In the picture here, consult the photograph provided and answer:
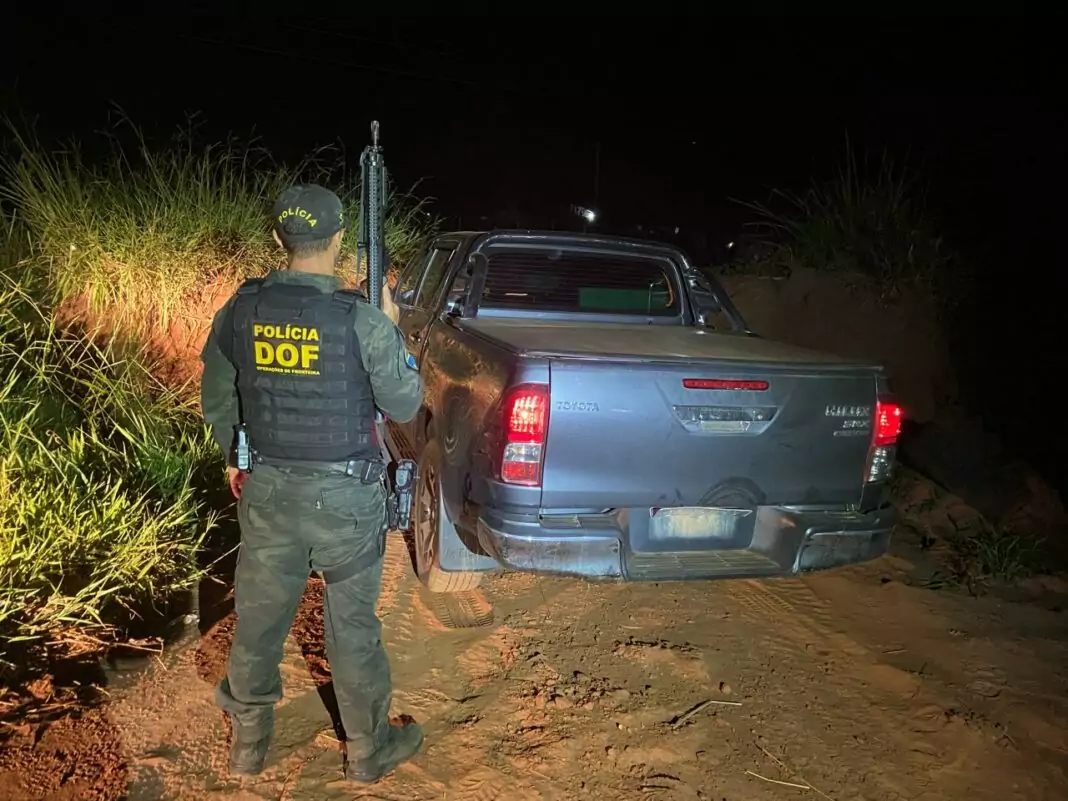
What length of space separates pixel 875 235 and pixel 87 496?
23.5 feet

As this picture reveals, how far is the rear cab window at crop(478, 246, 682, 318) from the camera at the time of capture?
173 inches

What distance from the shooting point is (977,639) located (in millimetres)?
3768

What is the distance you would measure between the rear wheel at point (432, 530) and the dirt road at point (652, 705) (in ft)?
0.45

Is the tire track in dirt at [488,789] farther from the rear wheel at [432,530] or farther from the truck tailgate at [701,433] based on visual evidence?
the rear wheel at [432,530]

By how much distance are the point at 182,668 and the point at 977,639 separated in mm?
3625

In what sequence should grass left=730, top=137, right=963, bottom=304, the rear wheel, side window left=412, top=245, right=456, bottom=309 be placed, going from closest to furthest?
the rear wheel → side window left=412, top=245, right=456, bottom=309 → grass left=730, top=137, right=963, bottom=304

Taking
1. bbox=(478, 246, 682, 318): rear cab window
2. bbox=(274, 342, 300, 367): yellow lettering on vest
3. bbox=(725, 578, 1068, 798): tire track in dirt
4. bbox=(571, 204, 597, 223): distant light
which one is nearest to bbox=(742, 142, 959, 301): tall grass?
bbox=(478, 246, 682, 318): rear cab window

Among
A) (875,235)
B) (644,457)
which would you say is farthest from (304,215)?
(875,235)

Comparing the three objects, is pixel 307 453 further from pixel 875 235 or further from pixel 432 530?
pixel 875 235

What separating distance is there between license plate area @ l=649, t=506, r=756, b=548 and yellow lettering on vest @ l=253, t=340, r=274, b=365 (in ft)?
5.21

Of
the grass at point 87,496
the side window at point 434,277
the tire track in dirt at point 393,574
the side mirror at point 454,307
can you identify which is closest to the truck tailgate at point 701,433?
the tire track in dirt at point 393,574

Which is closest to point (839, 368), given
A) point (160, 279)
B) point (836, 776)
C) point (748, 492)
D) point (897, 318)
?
point (748, 492)

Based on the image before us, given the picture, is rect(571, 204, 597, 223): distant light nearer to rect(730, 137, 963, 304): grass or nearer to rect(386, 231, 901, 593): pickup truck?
rect(730, 137, 963, 304): grass

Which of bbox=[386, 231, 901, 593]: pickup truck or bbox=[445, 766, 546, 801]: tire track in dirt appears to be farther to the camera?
bbox=[386, 231, 901, 593]: pickup truck
